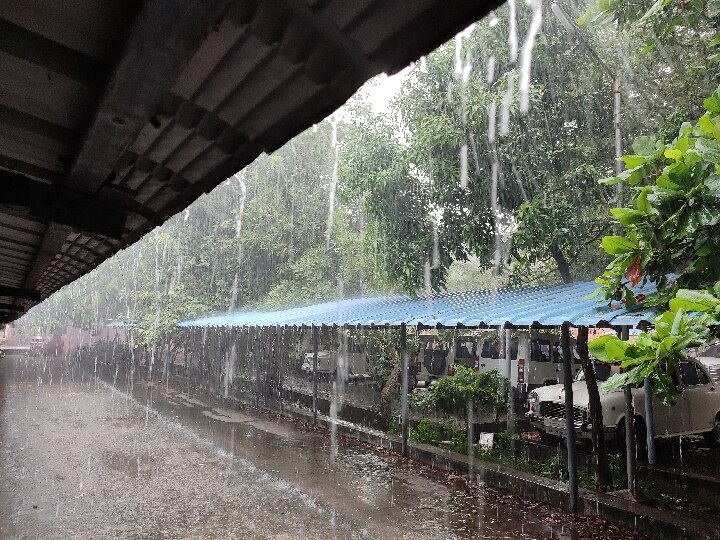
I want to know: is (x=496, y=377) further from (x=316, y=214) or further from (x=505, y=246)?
(x=316, y=214)

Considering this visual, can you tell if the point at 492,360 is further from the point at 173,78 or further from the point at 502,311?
the point at 173,78

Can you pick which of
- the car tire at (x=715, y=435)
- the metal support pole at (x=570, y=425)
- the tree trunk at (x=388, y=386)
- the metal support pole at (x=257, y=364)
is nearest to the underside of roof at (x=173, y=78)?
the metal support pole at (x=570, y=425)

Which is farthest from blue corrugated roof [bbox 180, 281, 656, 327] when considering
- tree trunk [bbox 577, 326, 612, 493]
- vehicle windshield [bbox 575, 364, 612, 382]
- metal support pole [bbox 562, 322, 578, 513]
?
vehicle windshield [bbox 575, 364, 612, 382]

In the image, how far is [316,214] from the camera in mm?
21172

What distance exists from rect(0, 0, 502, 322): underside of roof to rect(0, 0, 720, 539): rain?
0.73ft

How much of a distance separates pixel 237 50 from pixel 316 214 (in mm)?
19900

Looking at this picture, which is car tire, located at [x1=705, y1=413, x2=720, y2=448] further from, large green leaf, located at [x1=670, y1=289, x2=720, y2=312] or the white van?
large green leaf, located at [x1=670, y1=289, x2=720, y2=312]

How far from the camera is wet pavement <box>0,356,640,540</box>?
5.97 metres

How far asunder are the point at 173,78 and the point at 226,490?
7261mm

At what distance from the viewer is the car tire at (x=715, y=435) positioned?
1005cm

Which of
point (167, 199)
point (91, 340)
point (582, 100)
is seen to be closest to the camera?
A: point (167, 199)

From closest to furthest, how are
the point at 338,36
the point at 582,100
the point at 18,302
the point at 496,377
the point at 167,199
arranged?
the point at 338,36 < the point at 167,199 < the point at 18,302 < the point at 496,377 < the point at 582,100

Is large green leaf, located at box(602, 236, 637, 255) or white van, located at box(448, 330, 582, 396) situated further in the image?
white van, located at box(448, 330, 582, 396)

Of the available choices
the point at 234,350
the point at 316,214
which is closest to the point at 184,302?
→ the point at 234,350
